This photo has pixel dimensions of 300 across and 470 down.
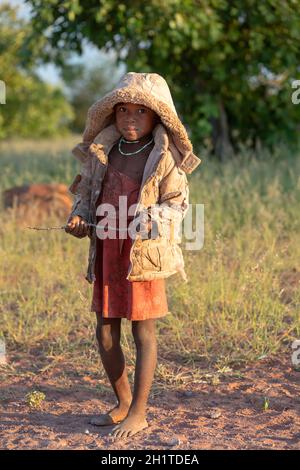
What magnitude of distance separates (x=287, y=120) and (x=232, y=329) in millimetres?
5846

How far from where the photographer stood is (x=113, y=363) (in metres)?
3.71

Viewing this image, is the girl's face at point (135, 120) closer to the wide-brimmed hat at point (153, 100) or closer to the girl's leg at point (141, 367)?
the wide-brimmed hat at point (153, 100)

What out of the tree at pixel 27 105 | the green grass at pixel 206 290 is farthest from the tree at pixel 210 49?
the tree at pixel 27 105

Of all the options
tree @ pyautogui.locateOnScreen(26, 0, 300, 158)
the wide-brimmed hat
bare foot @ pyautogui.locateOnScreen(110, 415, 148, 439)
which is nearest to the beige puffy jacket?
the wide-brimmed hat

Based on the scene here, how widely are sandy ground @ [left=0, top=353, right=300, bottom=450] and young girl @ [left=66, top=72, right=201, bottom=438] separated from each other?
0.17 metres

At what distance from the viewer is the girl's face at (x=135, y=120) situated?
355 centimetres

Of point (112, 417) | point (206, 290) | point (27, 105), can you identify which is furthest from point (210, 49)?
point (27, 105)

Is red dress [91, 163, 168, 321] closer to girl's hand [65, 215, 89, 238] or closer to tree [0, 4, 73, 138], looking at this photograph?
girl's hand [65, 215, 89, 238]

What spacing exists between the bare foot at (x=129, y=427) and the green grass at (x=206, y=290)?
1.01 metres

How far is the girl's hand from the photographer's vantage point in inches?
141

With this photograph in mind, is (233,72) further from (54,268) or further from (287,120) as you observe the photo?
(54,268)

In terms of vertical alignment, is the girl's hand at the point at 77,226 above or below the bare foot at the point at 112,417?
above

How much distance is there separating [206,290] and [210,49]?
5.17 m

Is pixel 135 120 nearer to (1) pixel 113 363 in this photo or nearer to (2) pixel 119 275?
(2) pixel 119 275
